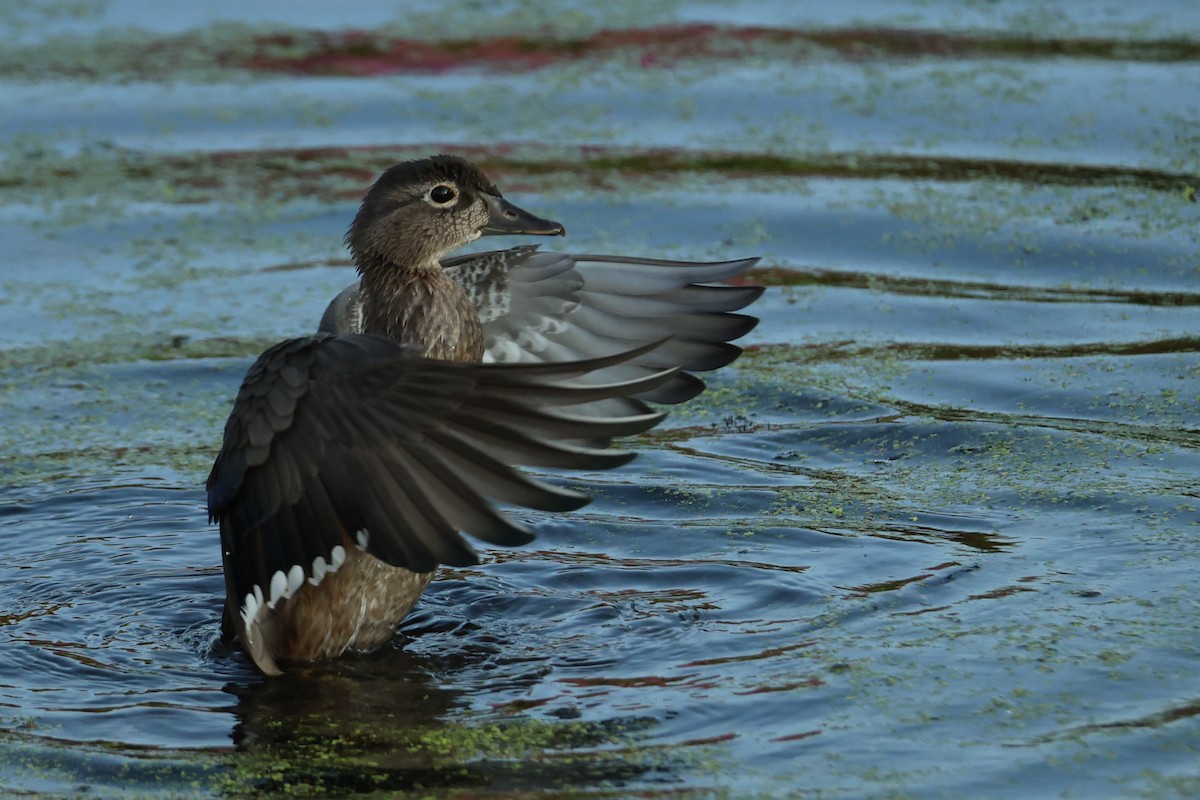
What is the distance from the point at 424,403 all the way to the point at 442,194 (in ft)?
5.39

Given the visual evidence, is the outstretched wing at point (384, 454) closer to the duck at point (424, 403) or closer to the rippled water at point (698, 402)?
the duck at point (424, 403)

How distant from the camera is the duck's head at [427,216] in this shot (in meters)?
5.98

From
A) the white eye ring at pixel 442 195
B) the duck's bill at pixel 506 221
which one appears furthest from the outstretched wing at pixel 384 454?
the duck's bill at pixel 506 221

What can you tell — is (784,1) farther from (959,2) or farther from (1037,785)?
(1037,785)

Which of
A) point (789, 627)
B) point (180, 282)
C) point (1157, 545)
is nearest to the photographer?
point (789, 627)

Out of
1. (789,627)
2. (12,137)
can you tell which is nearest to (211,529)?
(789,627)

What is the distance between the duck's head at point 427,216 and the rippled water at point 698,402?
114cm

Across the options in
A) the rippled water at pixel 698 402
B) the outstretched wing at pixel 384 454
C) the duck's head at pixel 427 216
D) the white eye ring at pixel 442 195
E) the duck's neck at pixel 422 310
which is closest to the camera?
the outstretched wing at pixel 384 454

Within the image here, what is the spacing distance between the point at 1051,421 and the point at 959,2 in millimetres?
6881

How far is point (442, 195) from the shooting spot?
612 centimetres

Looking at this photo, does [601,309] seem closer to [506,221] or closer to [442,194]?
[506,221]

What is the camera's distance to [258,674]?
5.45m

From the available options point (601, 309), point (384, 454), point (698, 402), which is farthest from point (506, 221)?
point (384, 454)

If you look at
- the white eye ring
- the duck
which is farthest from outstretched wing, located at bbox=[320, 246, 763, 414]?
A: the white eye ring
